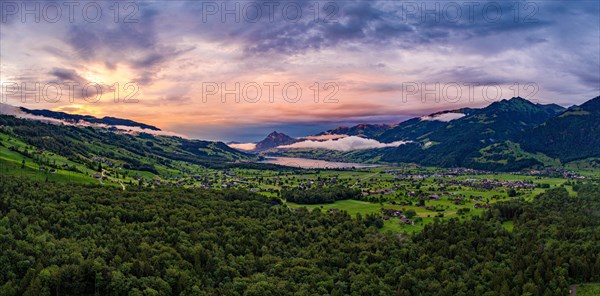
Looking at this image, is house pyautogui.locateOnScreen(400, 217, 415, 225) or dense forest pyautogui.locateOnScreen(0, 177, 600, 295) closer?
dense forest pyautogui.locateOnScreen(0, 177, 600, 295)

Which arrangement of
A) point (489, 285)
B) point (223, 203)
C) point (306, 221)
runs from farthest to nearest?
point (223, 203)
point (306, 221)
point (489, 285)

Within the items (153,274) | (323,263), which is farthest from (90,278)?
(323,263)

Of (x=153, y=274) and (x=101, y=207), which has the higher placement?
(x=101, y=207)

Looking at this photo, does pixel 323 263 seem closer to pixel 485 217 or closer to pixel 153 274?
pixel 153 274

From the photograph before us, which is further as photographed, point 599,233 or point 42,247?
point 599,233

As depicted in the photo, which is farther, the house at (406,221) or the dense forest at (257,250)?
the house at (406,221)

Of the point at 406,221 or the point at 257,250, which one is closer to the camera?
the point at 257,250

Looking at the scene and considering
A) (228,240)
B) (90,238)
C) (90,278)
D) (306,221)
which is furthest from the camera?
(306,221)

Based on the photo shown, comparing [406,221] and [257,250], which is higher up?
[406,221]
